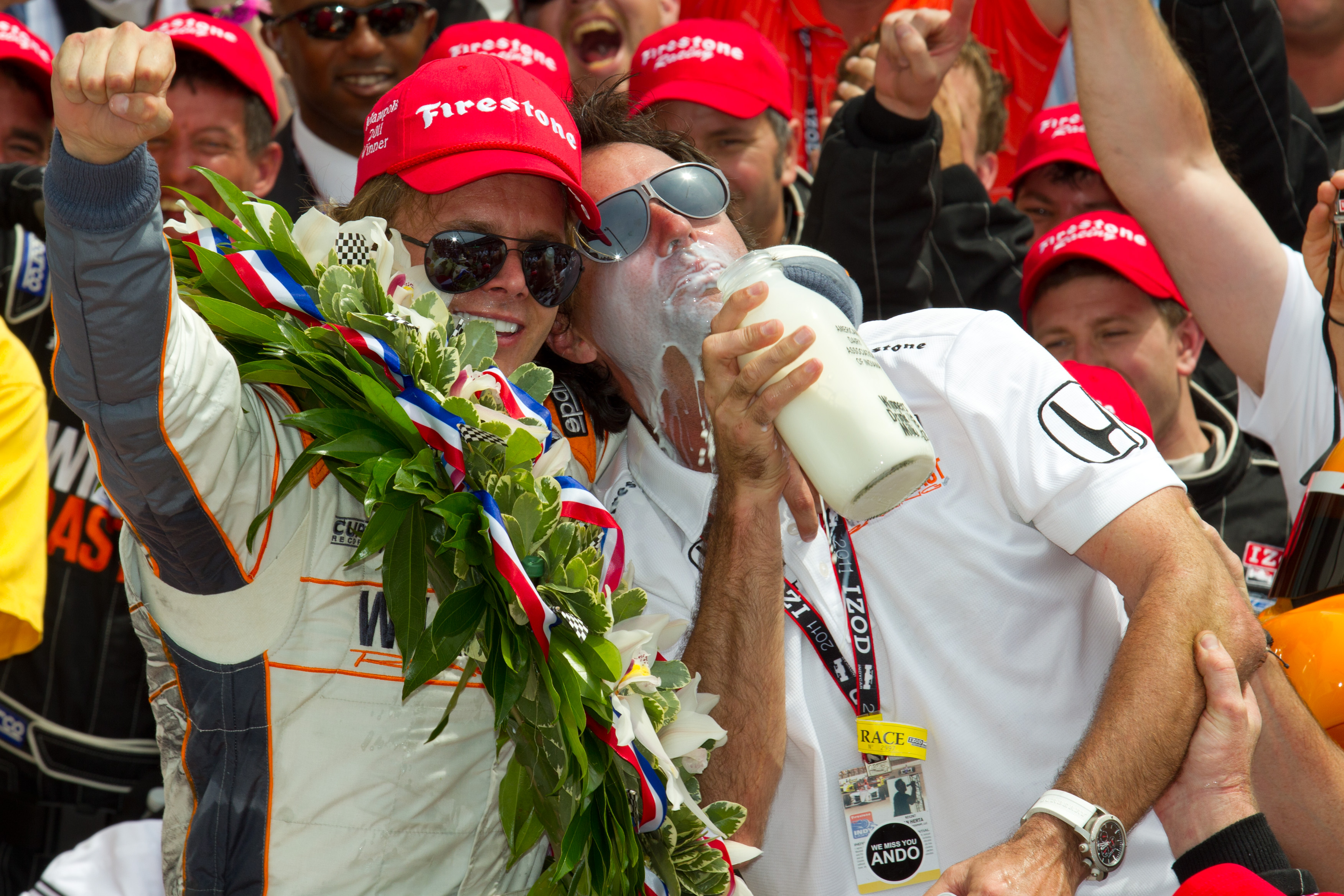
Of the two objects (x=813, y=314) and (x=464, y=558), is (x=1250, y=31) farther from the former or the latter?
(x=464, y=558)

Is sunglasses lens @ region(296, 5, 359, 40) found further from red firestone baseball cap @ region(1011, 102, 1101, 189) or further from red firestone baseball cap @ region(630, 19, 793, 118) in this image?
red firestone baseball cap @ region(1011, 102, 1101, 189)

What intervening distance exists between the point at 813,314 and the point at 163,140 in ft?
8.81

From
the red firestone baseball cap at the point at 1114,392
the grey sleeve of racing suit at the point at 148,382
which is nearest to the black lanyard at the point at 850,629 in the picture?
the red firestone baseball cap at the point at 1114,392

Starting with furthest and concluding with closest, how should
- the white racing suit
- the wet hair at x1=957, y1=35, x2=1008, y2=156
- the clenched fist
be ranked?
1. the wet hair at x1=957, y1=35, x2=1008, y2=156
2. the white racing suit
3. the clenched fist

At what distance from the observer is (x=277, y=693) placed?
1.92 m

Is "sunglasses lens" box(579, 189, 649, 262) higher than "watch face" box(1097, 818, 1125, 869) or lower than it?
higher

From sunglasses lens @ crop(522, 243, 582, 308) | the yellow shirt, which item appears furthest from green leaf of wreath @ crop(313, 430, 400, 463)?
the yellow shirt

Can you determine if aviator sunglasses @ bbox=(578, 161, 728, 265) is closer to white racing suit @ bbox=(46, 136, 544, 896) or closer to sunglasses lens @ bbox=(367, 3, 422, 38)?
white racing suit @ bbox=(46, 136, 544, 896)

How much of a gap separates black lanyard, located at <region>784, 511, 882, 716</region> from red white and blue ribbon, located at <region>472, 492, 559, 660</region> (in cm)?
70

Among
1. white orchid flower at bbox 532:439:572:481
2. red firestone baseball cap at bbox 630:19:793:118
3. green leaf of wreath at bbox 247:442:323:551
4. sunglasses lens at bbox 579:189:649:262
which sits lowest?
white orchid flower at bbox 532:439:572:481

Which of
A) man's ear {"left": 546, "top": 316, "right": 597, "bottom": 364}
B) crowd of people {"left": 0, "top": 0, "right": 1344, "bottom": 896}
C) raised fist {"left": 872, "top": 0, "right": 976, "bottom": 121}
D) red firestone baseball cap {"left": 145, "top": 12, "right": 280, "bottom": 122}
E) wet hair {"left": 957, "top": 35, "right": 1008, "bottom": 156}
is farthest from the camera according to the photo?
wet hair {"left": 957, "top": 35, "right": 1008, "bottom": 156}

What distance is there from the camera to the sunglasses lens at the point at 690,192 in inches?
102

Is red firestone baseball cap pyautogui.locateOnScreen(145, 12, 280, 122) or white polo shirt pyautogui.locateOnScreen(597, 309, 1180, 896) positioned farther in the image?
red firestone baseball cap pyautogui.locateOnScreen(145, 12, 280, 122)

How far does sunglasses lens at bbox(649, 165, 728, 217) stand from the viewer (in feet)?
8.54
